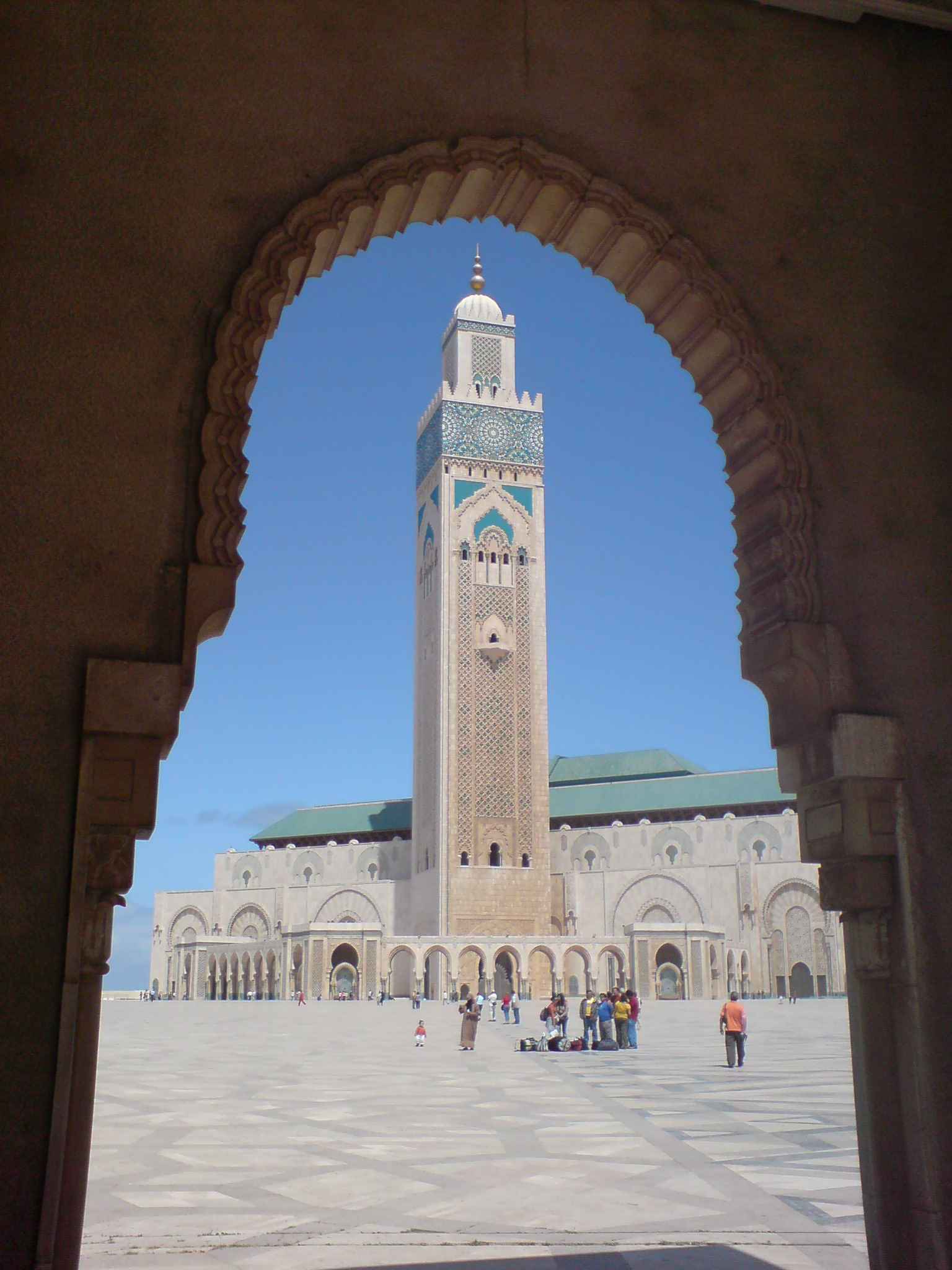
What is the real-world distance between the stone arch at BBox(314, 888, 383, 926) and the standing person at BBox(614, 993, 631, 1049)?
22624 mm

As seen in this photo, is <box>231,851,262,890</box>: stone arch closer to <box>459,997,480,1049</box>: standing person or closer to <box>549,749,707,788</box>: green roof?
<box>549,749,707,788</box>: green roof

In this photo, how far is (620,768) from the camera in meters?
37.0

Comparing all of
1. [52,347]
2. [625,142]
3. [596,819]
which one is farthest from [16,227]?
[596,819]

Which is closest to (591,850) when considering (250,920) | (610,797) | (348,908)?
(610,797)

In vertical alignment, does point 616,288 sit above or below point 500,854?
below

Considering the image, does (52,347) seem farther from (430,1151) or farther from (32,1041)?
(430,1151)

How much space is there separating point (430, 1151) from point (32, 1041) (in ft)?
9.80

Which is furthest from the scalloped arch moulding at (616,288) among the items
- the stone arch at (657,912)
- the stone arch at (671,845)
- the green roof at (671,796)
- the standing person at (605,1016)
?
the stone arch at (671,845)

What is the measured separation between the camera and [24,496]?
2.24 m

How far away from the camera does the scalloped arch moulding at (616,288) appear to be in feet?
8.09

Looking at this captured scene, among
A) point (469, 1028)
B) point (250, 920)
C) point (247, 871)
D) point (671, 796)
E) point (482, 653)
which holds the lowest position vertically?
point (469, 1028)

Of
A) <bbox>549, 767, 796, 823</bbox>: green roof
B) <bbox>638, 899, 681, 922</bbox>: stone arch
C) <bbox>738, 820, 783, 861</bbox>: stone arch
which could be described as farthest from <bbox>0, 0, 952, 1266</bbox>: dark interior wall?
<bbox>549, 767, 796, 823</bbox>: green roof

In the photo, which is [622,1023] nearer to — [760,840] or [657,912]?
[657,912]

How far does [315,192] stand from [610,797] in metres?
32.7
